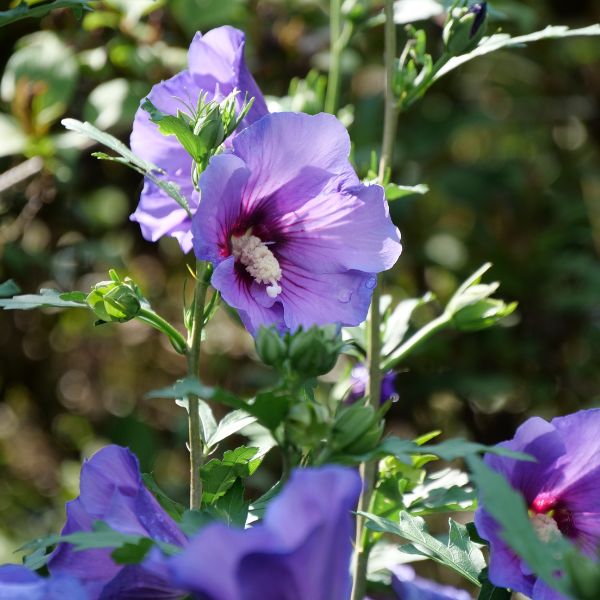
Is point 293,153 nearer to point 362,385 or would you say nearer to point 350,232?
point 350,232

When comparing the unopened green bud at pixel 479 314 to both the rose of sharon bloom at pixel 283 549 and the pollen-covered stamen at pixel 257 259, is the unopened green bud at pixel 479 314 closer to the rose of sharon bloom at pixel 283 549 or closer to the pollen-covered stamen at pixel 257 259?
the pollen-covered stamen at pixel 257 259

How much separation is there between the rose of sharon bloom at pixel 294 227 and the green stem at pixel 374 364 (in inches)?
3.2

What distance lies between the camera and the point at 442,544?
90cm

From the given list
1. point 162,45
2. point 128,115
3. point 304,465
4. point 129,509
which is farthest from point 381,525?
point 162,45

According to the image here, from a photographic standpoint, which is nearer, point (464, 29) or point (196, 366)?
point (196, 366)

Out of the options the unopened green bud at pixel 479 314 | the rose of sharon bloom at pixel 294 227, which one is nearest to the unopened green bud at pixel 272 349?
the rose of sharon bloom at pixel 294 227

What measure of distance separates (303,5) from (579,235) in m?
0.78

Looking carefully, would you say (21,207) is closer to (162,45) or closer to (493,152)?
(162,45)

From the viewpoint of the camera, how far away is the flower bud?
1078 millimetres

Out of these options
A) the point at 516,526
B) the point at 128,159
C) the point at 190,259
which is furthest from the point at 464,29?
the point at 190,259

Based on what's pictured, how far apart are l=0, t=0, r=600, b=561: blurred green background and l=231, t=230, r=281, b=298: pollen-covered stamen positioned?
2.37ft

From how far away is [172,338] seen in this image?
0.87 meters

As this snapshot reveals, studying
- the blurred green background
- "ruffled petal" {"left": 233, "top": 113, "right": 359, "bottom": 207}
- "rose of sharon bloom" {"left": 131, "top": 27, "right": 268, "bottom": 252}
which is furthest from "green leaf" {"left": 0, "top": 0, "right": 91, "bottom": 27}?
the blurred green background

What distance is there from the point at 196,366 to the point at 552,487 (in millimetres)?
343
